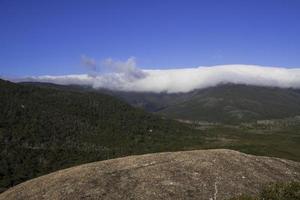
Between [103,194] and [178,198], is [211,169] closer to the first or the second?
[178,198]

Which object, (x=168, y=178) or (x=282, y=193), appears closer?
(x=282, y=193)

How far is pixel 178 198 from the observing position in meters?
21.1

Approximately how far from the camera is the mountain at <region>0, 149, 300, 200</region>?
21.9m

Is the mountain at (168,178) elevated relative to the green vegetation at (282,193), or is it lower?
lower

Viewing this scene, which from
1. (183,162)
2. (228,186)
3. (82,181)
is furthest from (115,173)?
(228,186)

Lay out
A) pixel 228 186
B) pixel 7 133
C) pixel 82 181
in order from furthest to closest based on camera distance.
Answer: pixel 7 133 < pixel 82 181 < pixel 228 186

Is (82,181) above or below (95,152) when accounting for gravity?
above

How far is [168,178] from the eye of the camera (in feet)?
76.5

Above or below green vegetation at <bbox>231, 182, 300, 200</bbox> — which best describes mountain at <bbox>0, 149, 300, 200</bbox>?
below

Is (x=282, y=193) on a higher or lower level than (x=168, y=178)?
higher

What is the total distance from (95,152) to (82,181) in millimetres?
168112

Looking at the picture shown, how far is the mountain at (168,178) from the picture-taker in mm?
21922

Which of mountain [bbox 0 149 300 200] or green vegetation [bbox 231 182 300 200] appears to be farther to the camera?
mountain [bbox 0 149 300 200]

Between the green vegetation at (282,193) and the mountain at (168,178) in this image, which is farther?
the mountain at (168,178)
